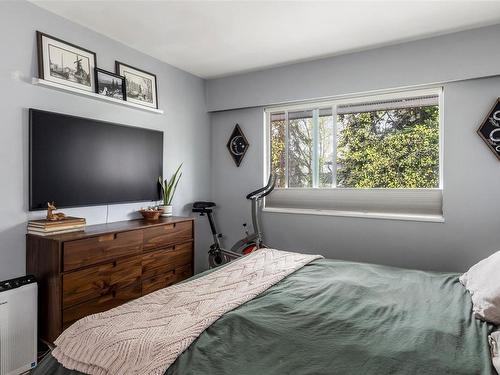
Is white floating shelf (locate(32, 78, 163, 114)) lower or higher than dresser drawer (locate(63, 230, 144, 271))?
higher

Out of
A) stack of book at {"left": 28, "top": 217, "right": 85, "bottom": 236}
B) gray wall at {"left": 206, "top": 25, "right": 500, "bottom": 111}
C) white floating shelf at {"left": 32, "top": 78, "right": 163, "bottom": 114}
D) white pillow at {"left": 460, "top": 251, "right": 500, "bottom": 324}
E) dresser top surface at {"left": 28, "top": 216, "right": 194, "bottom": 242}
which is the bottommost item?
white pillow at {"left": 460, "top": 251, "right": 500, "bottom": 324}

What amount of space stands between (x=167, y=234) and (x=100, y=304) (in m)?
0.85

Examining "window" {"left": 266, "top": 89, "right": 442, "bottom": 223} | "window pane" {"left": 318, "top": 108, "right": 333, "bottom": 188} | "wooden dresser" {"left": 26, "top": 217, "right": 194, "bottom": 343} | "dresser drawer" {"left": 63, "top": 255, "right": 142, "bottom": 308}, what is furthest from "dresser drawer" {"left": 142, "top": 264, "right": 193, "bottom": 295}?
"window pane" {"left": 318, "top": 108, "right": 333, "bottom": 188}

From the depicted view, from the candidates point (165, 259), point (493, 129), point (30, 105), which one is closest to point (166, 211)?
point (165, 259)

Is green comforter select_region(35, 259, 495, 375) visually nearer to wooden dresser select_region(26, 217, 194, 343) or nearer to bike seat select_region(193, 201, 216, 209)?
wooden dresser select_region(26, 217, 194, 343)

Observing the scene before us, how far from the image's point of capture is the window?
10.7 ft

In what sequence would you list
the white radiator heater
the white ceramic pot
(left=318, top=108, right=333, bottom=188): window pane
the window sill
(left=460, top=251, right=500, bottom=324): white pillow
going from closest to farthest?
1. (left=460, top=251, right=500, bottom=324): white pillow
2. the white radiator heater
3. the window sill
4. the white ceramic pot
5. (left=318, top=108, right=333, bottom=188): window pane

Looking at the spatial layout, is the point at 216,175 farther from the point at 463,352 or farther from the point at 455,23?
the point at 463,352

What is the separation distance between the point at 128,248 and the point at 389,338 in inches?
84.1

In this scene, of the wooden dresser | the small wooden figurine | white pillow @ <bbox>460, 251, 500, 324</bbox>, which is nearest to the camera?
white pillow @ <bbox>460, 251, 500, 324</bbox>

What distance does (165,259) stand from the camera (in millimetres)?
3102

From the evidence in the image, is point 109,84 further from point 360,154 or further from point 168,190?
point 360,154

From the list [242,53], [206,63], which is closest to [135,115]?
[206,63]

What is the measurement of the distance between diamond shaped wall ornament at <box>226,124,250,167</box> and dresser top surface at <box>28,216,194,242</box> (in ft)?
3.83
